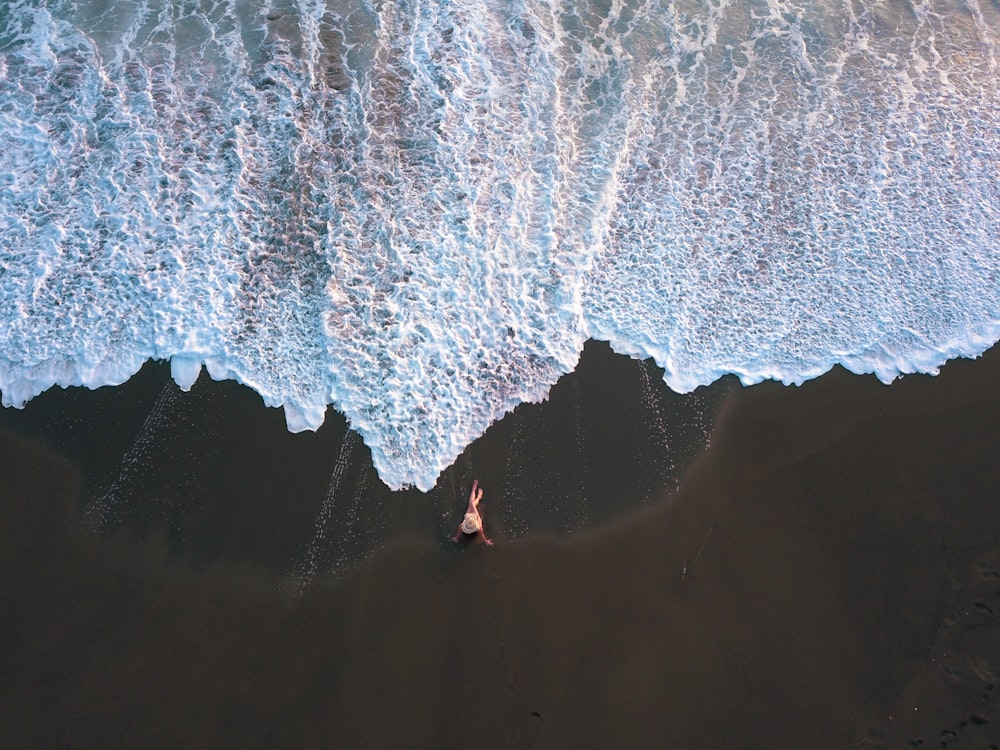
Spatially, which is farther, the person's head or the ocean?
the ocean

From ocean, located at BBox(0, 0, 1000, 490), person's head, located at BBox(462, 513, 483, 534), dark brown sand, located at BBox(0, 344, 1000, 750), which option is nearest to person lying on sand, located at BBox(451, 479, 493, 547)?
person's head, located at BBox(462, 513, 483, 534)

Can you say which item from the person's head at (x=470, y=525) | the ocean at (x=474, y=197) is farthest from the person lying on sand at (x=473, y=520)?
the ocean at (x=474, y=197)

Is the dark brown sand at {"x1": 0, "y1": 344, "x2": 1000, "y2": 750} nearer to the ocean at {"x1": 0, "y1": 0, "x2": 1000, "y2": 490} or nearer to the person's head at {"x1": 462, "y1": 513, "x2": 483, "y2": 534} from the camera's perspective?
the person's head at {"x1": 462, "y1": 513, "x2": 483, "y2": 534}

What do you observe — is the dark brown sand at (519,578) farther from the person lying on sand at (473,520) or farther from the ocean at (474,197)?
the ocean at (474,197)

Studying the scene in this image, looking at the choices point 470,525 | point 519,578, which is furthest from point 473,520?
point 519,578

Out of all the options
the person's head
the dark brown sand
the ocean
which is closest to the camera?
the dark brown sand

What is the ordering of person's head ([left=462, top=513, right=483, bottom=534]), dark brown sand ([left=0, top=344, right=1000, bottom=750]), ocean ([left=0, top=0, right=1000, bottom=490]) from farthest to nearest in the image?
ocean ([left=0, top=0, right=1000, bottom=490])
person's head ([left=462, top=513, right=483, bottom=534])
dark brown sand ([left=0, top=344, right=1000, bottom=750])
